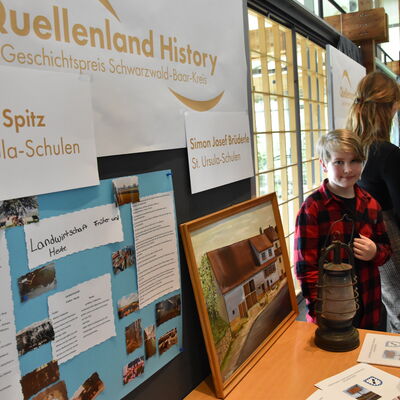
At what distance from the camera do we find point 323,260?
4.83ft

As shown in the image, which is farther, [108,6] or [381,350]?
[381,350]

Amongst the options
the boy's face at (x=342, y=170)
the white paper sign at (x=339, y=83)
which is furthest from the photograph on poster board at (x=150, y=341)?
the white paper sign at (x=339, y=83)

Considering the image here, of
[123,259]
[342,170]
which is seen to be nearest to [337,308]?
[342,170]

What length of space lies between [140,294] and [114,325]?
11 cm

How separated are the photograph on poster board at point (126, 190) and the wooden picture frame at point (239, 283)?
20 centimetres

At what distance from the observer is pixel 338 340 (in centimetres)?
143

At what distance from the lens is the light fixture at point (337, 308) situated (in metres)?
1.43

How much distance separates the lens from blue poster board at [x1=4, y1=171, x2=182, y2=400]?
83 cm

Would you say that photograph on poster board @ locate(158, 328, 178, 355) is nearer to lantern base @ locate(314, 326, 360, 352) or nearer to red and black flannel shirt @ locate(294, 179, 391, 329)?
lantern base @ locate(314, 326, 360, 352)

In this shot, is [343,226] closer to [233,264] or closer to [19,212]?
[233,264]

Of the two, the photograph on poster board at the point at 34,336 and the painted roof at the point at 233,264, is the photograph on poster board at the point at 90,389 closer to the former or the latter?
the photograph on poster board at the point at 34,336

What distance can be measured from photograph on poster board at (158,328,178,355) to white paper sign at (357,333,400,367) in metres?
0.57

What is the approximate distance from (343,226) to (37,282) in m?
1.18

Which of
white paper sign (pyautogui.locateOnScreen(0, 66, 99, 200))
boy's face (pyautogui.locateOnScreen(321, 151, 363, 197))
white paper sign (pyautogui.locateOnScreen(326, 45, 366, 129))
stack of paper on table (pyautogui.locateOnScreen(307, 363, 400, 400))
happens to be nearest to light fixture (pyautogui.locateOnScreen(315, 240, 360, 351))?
stack of paper on table (pyautogui.locateOnScreen(307, 363, 400, 400))
